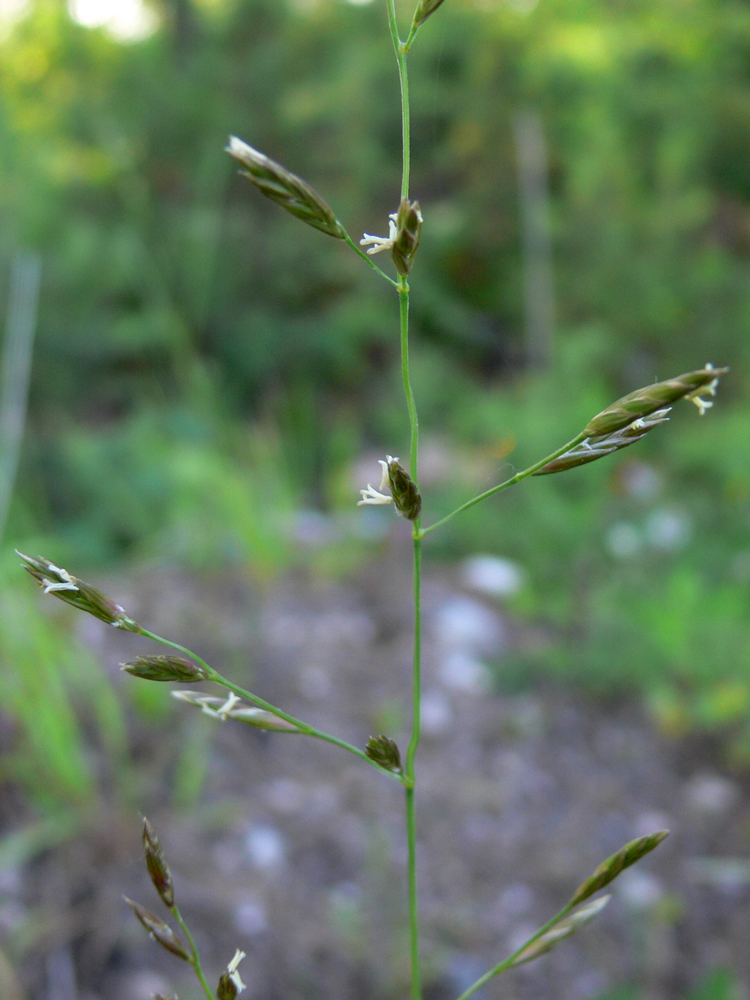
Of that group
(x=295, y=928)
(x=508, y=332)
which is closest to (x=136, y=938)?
(x=295, y=928)

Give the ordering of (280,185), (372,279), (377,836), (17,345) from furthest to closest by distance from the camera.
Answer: (372,279) < (17,345) < (377,836) < (280,185)

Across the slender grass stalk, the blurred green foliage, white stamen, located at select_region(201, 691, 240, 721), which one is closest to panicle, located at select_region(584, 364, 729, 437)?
the slender grass stalk

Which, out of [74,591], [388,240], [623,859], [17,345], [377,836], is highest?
[388,240]

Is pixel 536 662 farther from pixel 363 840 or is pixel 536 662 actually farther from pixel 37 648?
pixel 37 648

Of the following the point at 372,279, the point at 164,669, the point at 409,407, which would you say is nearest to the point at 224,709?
the point at 164,669

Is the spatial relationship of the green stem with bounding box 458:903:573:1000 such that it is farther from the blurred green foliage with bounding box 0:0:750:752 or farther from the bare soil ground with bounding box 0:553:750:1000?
the blurred green foliage with bounding box 0:0:750:752

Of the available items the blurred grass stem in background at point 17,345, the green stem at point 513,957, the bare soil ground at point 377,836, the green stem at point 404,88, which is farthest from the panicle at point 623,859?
the blurred grass stem in background at point 17,345

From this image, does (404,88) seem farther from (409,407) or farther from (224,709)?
(224,709)
